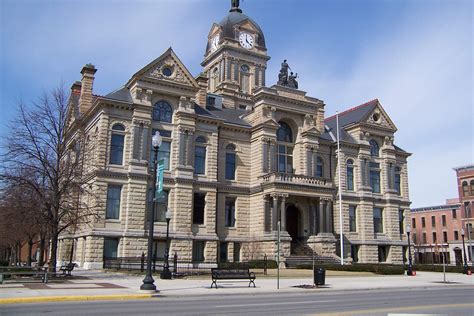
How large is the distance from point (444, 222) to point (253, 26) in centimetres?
5223

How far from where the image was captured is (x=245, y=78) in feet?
221

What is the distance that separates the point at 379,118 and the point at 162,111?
28182 millimetres

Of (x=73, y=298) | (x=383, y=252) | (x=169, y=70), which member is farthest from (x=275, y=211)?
(x=73, y=298)

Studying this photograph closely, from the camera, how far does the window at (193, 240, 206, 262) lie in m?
45.0

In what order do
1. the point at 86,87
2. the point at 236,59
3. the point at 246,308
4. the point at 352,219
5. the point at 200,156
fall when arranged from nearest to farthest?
the point at 246,308 → the point at 200,156 → the point at 86,87 → the point at 352,219 → the point at 236,59

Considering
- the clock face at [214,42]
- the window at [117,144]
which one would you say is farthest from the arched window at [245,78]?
the window at [117,144]

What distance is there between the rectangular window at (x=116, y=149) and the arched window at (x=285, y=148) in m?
17.5

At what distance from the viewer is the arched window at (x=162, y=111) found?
45156 mm

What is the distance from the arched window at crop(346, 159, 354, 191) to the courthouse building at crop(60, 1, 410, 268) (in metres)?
0.18

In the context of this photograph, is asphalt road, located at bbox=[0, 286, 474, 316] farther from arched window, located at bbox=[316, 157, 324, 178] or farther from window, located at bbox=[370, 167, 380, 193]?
window, located at bbox=[370, 167, 380, 193]

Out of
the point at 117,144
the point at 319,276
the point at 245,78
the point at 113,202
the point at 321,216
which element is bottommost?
the point at 319,276

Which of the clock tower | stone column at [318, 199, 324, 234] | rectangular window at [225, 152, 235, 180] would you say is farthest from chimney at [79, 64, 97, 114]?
stone column at [318, 199, 324, 234]

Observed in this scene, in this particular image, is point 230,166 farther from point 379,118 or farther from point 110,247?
point 379,118

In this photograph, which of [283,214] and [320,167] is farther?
[320,167]
